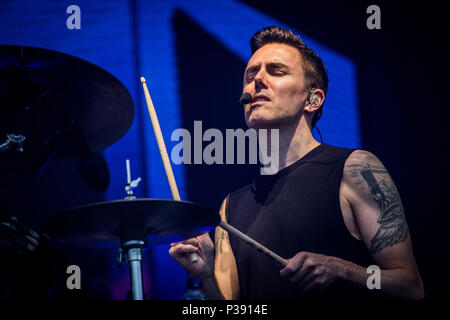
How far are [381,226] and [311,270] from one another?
12.7 inches

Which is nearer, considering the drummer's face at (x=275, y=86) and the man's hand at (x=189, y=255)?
the man's hand at (x=189, y=255)

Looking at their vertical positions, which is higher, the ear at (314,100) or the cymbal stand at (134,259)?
the ear at (314,100)

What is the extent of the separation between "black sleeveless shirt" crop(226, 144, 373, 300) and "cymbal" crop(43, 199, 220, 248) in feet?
1.49

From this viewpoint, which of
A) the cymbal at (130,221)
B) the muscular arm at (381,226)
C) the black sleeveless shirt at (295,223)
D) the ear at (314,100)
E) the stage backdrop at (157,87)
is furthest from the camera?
the ear at (314,100)

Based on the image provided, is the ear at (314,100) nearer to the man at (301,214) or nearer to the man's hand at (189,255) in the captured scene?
the man at (301,214)

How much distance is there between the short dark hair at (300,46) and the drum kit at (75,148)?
707 mm

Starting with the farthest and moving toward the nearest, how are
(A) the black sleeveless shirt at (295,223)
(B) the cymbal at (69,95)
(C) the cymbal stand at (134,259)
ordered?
(A) the black sleeveless shirt at (295,223) → (B) the cymbal at (69,95) → (C) the cymbal stand at (134,259)

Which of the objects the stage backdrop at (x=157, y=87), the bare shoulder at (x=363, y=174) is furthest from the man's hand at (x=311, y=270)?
the stage backdrop at (x=157, y=87)

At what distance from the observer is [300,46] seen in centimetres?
207

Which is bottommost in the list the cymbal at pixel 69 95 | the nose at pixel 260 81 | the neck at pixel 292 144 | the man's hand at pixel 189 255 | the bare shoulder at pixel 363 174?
the man's hand at pixel 189 255

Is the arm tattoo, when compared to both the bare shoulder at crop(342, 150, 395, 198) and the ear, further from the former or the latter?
the ear

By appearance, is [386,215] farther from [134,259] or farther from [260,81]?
[134,259]

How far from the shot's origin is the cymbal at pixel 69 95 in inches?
58.1
